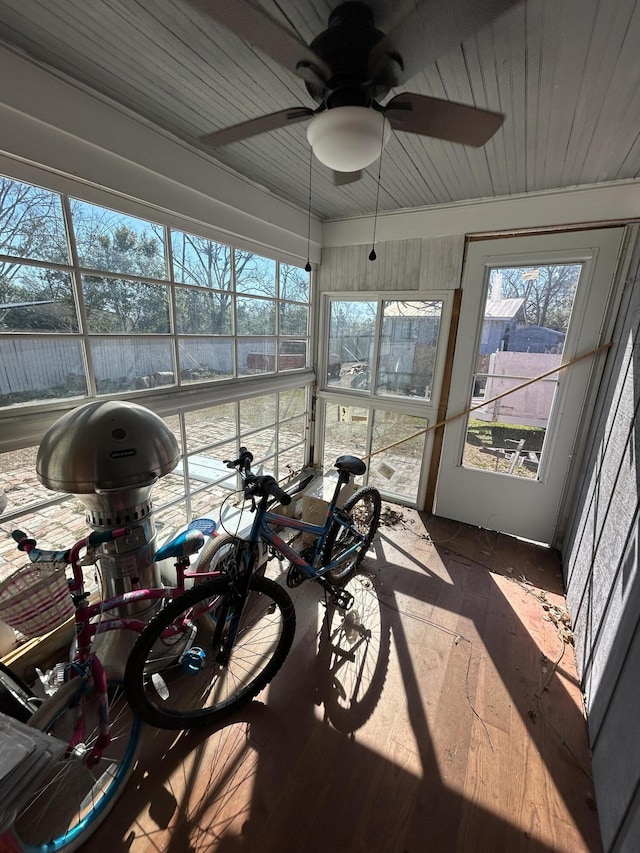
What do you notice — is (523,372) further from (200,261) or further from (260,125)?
(200,261)

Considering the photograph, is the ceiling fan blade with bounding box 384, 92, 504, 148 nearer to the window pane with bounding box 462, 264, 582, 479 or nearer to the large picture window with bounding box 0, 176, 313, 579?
the large picture window with bounding box 0, 176, 313, 579

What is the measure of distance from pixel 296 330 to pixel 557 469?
272 cm

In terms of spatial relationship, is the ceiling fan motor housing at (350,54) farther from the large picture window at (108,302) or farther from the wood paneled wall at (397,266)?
the wood paneled wall at (397,266)

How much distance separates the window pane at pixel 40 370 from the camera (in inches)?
59.4

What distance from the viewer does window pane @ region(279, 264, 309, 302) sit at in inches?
125

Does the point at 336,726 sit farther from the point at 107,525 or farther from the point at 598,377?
the point at 598,377

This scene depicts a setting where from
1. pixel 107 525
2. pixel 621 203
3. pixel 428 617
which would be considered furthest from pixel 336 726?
pixel 621 203

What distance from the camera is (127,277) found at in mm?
1896

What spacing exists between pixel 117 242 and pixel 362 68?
58.5 inches

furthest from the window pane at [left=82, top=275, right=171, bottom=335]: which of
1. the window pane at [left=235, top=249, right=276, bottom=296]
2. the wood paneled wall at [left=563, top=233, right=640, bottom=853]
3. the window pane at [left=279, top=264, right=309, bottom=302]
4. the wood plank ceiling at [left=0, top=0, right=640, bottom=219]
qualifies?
the wood paneled wall at [left=563, top=233, right=640, bottom=853]

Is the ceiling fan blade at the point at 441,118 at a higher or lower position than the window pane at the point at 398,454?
higher

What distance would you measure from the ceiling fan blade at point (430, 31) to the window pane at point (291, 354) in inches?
91.1

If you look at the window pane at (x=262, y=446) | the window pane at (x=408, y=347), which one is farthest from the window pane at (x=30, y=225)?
the window pane at (x=408, y=347)

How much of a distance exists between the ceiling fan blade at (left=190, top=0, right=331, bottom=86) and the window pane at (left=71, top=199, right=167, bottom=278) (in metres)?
1.26
